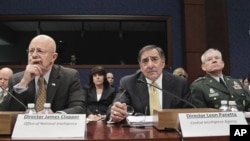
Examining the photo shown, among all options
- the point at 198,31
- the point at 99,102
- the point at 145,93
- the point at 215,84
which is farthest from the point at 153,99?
the point at 198,31

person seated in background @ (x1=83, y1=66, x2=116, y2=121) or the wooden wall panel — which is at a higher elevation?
the wooden wall panel

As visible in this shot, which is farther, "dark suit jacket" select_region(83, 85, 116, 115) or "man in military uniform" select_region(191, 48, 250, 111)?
"dark suit jacket" select_region(83, 85, 116, 115)

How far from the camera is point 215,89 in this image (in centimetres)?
245

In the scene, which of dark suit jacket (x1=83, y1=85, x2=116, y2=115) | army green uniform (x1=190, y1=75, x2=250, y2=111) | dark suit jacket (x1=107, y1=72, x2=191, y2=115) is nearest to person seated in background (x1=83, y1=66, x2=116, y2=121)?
dark suit jacket (x1=83, y1=85, x2=116, y2=115)

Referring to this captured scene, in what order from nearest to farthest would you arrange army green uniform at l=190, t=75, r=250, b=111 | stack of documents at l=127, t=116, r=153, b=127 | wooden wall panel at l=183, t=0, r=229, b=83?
stack of documents at l=127, t=116, r=153, b=127, army green uniform at l=190, t=75, r=250, b=111, wooden wall panel at l=183, t=0, r=229, b=83

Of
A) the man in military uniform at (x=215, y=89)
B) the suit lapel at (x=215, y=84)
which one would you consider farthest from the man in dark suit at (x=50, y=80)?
the suit lapel at (x=215, y=84)

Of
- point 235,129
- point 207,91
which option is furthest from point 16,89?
point 207,91

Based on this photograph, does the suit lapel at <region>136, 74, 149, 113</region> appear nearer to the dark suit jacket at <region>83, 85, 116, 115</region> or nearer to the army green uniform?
the army green uniform

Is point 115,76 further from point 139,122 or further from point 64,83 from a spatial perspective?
point 139,122

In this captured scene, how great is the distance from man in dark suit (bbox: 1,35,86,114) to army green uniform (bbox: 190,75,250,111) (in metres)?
0.99

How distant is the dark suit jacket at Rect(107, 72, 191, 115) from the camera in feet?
6.21

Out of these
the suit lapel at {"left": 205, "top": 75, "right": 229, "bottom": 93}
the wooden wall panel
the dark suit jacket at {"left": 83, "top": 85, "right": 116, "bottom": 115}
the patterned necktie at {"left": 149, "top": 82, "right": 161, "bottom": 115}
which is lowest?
the dark suit jacket at {"left": 83, "top": 85, "right": 116, "bottom": 115}

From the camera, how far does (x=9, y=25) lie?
5840 mm

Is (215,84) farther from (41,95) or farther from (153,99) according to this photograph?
(41,95)
